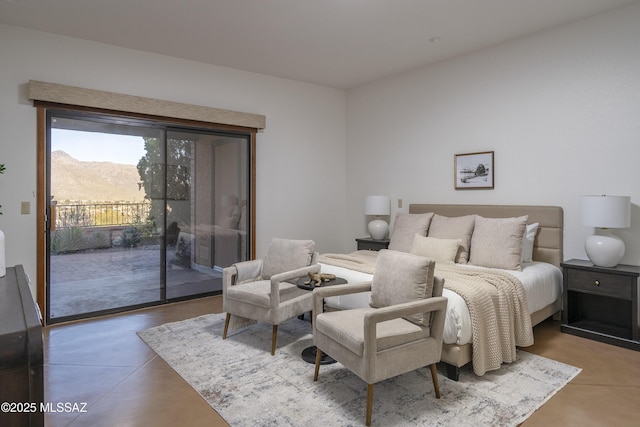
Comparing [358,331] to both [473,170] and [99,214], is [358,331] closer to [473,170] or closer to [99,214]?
[473,170]

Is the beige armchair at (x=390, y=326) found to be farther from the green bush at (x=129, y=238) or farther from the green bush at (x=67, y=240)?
the green bush at (x=67, y=240)

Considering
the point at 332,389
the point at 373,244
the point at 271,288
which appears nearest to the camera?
the point at 332,389

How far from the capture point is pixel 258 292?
3240mm

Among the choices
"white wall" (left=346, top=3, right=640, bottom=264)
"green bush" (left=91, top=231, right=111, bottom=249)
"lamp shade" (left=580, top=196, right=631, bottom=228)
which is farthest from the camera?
"green bush" (left=91, top=231, right=111, bottom=249)

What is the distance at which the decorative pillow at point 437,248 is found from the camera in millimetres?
3811

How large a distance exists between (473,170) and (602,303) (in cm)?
185

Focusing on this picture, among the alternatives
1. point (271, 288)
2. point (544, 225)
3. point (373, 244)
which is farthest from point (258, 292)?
point (544, 225)

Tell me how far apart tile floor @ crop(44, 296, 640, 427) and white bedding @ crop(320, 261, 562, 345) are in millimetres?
387

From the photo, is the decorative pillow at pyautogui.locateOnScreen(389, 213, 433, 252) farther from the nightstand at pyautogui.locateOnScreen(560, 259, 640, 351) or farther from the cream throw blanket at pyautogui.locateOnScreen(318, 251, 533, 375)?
the nightstand at pyautogui.locateOnScreen(560, 259, 640, 351)

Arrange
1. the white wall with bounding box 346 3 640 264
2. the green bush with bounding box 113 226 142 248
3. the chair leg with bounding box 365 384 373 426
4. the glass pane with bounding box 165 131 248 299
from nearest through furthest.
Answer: the chair leg with bounding box 365 384 373 426
the white wall with bounding box 346 3 640 264
the green bush with bounding box 113 226 142 248
the glass pane with bounding box 165 131 248 299

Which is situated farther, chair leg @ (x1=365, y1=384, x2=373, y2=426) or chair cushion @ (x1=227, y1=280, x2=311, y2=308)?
chair cushion @ (x1=227, y1=280, x2=311, y2=308)

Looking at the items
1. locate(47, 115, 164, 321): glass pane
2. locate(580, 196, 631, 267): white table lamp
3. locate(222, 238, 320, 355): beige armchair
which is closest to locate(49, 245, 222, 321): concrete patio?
locate(47, 115, 164, 321): glass pane

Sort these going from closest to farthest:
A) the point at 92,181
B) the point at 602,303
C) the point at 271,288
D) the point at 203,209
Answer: the point at 271,288, the point at 602,303, the point at 92,181, the point at 203,209

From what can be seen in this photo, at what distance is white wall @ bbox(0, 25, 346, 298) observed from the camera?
146 inches
